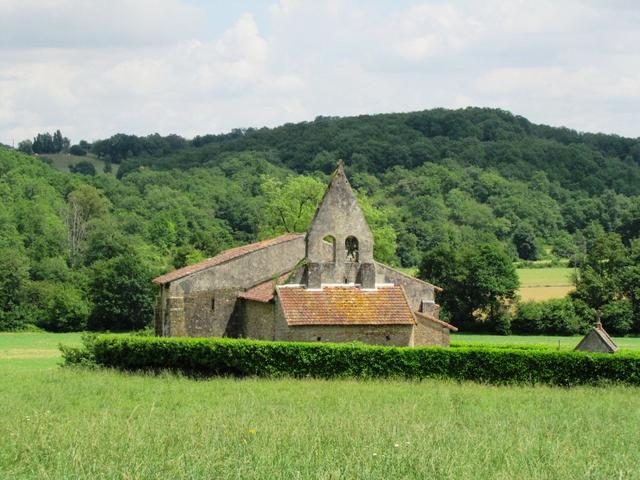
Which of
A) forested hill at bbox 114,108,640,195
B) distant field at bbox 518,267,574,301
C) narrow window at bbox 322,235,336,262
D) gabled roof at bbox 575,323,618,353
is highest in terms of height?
forested hill at bbox 114,108,640,195

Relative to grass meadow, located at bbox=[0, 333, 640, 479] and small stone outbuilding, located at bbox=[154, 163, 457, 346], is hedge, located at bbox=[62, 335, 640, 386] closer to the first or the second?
grass meadow, located at bbox=[0, 333, 640, 479]

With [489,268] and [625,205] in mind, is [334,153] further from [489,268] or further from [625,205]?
[489,268]

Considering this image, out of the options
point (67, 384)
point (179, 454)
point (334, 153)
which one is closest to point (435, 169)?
point (334, 153)

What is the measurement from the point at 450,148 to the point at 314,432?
155 meters

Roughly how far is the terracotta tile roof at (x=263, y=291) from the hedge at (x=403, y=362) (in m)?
4.78

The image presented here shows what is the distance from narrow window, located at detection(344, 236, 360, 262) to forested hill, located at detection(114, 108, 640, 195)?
370ft

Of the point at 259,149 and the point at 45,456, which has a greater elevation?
the point at 259,149

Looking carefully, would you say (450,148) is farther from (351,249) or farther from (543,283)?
(351,249)

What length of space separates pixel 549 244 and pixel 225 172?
5765 centimetres

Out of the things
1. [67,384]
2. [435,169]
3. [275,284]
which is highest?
[435,169]

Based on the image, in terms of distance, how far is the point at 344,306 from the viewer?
39062mm

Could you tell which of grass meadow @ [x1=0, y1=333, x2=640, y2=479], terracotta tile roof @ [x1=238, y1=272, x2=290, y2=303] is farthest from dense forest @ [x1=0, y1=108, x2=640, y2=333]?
grass meadow @ [x1=0, y1=333, x2=640, y2=479]

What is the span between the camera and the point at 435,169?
501ft

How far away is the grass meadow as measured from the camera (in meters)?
14.3
